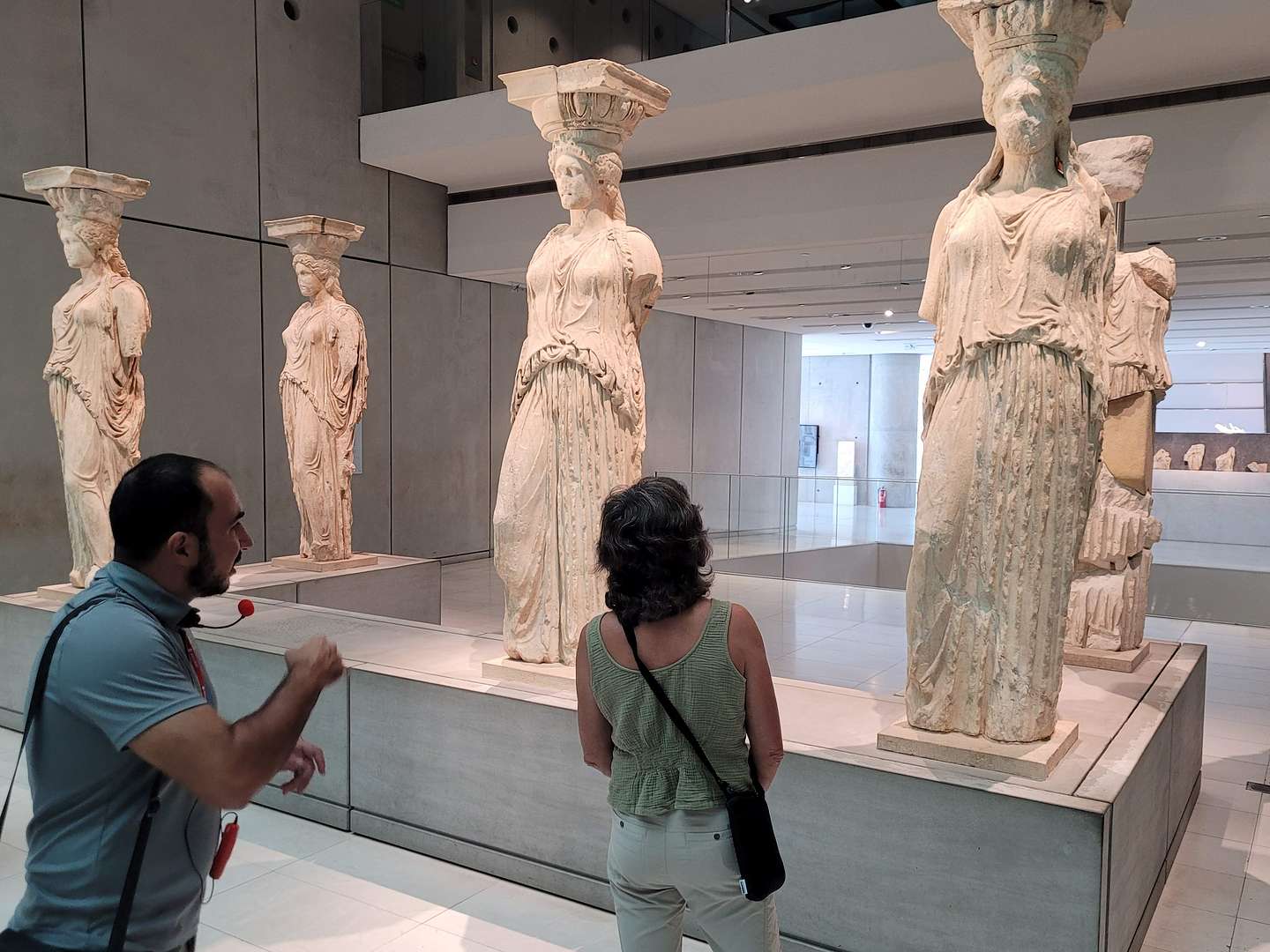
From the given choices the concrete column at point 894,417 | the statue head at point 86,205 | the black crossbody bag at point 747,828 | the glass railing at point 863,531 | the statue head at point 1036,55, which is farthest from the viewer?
the concrete column at point 894,417

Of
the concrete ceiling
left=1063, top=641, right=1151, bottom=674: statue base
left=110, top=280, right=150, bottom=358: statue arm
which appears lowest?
left=1063, top=641, right=1151, bottom=674: statue base

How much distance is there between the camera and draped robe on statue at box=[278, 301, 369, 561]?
8078 millimetres

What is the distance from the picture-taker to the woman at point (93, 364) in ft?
21.2

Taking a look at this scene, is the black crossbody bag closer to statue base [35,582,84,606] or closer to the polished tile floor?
the polished tile floor

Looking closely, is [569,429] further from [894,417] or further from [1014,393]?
[894,417]

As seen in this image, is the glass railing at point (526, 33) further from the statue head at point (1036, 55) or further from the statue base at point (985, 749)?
the statue base at point (985, 749)

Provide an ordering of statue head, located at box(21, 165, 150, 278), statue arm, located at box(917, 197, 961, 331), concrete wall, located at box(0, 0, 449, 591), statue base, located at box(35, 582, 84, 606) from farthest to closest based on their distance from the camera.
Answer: concrete wall, located at box(0, 0, 449, 591) → statue base, located at box(35, 582, 84, 606) → statue head, located at box(21, 165, 150, 278) → statue arm, located at box(917, 197, 961, 331)

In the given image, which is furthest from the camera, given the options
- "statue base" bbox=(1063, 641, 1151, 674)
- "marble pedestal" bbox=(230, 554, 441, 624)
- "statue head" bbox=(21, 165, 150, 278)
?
"marble pedestal" bbox=(230, 554, 441, 624)

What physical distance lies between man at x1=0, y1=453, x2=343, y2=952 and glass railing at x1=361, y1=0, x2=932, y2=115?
6949mm

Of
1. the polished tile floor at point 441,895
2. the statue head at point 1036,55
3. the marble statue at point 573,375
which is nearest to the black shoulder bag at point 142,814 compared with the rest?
the polished tile floor at point 441,895

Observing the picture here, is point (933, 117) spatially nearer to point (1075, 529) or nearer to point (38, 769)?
point (1075, 529)

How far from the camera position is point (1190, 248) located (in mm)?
8484

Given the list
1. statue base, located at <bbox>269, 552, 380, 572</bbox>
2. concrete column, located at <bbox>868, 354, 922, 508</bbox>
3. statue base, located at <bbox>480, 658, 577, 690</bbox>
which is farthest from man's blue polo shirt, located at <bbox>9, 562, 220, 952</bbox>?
concrete column, located at <bbox>868, 354, 922, 508</bbox>

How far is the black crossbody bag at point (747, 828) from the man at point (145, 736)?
0.68 metres
